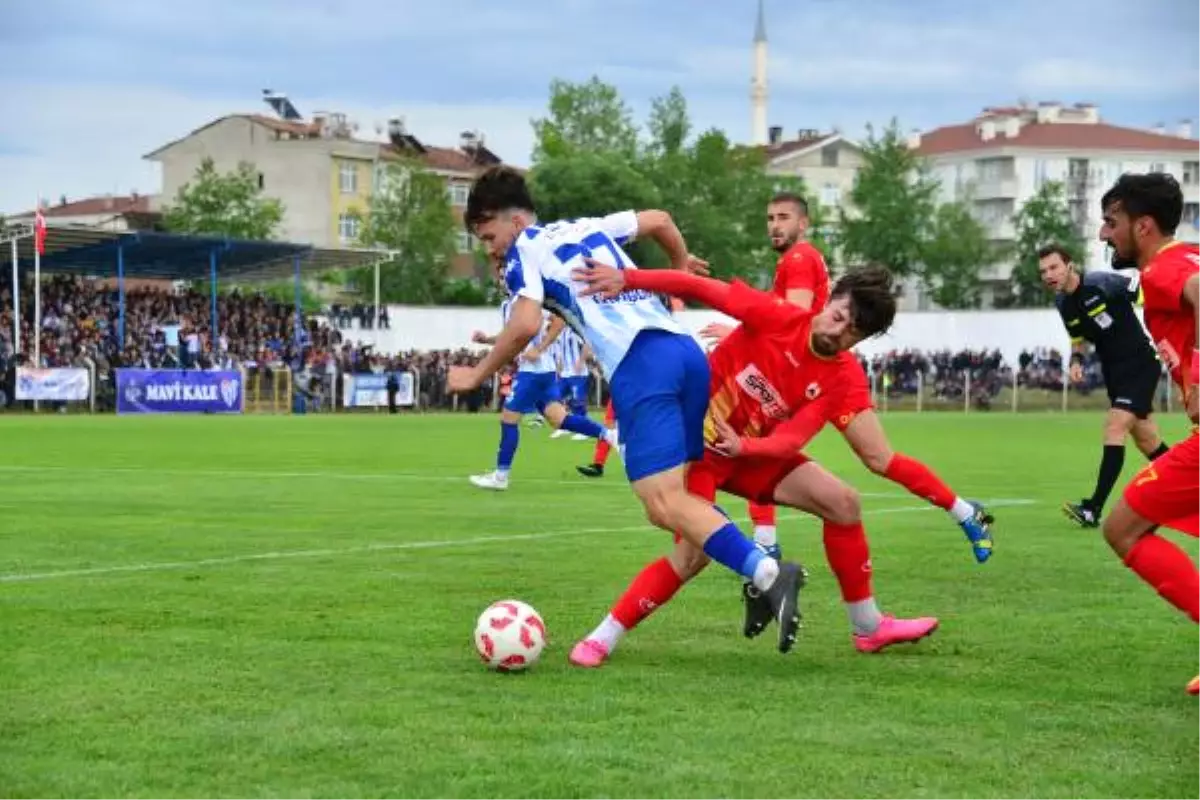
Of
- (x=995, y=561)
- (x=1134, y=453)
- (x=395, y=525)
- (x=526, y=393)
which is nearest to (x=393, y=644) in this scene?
(x=995, y=561)

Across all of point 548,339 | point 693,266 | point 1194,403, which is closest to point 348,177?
point 548,339

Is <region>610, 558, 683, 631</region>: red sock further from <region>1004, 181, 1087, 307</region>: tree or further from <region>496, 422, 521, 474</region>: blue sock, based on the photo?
<region>1004, 181, 1087, 307</region>: tree

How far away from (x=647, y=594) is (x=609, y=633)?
0.29 m

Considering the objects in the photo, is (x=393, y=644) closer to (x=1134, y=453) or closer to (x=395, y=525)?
(x=395, y=525)

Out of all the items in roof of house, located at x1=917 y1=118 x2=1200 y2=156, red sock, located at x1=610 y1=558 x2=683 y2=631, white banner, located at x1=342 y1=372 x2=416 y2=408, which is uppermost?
roof of house, located at x1=917 y1=118 x2=1200 y2=156

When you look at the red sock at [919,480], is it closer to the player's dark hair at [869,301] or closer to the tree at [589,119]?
the player's dark hair at [869,301]

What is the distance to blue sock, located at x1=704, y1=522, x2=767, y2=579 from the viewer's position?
7.23 meters

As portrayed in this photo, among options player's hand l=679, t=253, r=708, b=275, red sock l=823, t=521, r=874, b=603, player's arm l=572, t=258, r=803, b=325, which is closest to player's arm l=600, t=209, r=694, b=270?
player's hand l=679, t=253, r=708, b=275

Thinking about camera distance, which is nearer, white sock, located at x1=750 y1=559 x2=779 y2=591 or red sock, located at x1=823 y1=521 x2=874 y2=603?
white sock, located at x1=750 y1=559 x2=779 y2=591

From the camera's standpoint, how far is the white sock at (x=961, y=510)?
10.8 m

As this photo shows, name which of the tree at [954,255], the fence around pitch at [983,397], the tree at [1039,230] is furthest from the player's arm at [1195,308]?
the tree at [954,255]

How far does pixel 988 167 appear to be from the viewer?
133 metres

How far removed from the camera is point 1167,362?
7.79m

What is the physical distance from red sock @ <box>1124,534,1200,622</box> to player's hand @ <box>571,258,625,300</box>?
7.86 ft
